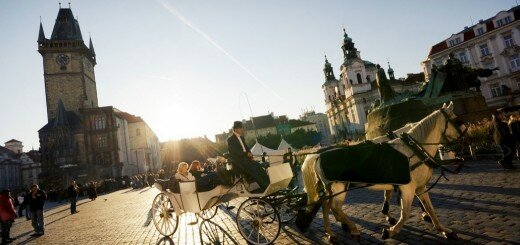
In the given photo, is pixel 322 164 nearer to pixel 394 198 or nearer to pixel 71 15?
pixel 394 198

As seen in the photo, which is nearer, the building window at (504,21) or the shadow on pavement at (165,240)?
the shadow on pavement at (165,240)

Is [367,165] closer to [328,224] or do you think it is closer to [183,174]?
[328,224]

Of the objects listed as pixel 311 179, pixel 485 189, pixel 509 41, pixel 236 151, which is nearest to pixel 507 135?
pixel 485 189

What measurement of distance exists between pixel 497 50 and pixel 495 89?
639 centimetres

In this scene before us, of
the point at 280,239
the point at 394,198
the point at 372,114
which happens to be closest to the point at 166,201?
the point at 280,239

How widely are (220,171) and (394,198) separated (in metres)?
5.41

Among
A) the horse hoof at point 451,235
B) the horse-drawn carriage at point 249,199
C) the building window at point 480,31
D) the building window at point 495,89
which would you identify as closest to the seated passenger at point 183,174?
the horse-drawn carriage at point 249,199

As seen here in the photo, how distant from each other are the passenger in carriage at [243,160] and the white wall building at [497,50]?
5446 cm

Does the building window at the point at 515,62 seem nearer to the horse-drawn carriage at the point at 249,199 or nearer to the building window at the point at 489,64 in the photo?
the building window at the point at 489,64

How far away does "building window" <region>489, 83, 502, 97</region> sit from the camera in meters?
52.8

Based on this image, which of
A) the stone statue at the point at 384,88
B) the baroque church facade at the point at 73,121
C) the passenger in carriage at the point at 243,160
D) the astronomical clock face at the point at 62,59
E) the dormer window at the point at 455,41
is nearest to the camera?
the passenger in carriage at the point at 243,160

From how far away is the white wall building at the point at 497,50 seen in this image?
50656 mm

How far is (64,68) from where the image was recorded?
6556cm

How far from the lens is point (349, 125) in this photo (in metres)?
83.1
